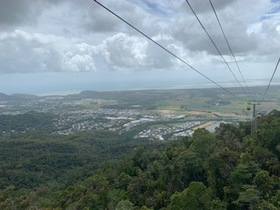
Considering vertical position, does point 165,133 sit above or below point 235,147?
below

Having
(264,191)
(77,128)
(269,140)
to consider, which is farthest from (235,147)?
(77,128)

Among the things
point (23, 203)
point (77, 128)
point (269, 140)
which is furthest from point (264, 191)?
point (77, 128)

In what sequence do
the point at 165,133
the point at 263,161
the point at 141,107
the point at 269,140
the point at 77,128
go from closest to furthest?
the point at 263,161 < the point at 269,140 < the point at 165,133 < the point at 77,128 < the point at 141,107

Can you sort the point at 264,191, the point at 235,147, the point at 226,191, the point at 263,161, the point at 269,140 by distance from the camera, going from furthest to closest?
1. the point at 235,147
2. the point at 269,140
3. the point at 263,161
4. the point at 226,191
5. the point at 264,191

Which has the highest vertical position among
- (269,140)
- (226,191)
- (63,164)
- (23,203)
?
(269,140)

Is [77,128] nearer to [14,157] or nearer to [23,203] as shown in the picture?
[14,157]

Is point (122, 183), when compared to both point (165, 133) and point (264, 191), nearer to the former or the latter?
point (264, 191)

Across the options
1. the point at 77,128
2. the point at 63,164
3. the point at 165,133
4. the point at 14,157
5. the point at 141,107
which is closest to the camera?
the point at 63,164

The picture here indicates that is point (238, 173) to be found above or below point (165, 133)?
above

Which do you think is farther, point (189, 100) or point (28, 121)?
point (189, 100)
